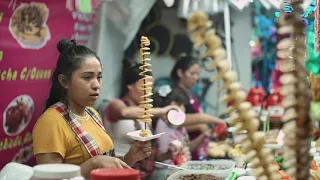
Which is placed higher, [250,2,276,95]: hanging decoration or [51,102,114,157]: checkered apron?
[250,2,276,95]: hanging decoration

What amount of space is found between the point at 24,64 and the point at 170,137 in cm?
152

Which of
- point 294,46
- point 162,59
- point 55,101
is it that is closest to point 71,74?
point 55,101

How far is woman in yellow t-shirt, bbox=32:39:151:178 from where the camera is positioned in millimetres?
2012

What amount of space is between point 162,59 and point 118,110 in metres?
2.42

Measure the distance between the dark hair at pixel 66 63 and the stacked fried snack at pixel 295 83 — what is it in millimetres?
1212

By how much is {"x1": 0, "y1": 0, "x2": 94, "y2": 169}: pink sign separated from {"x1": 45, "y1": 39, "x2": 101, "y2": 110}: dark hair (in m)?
0.29

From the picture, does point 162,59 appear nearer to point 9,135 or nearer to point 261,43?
point 261,43

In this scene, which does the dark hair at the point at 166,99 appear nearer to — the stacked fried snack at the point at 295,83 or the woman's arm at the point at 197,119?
the woman's arm at the point at 197,119

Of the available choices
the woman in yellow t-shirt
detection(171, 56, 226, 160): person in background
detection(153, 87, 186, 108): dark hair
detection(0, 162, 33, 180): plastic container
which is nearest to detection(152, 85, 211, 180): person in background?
detection(153, 87, 186, 108): dark hair

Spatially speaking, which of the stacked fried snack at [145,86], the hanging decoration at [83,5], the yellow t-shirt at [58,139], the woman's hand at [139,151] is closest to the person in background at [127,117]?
the hanging decoration at [83,5]

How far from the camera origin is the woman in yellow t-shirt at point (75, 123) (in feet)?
6.60

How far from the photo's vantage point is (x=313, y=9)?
2582mm

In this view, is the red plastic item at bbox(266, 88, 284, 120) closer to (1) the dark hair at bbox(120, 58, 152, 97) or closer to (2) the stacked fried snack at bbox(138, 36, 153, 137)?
(1) the dark hair at bbox(120, 58, 152, 97)

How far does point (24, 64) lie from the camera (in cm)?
254
